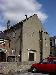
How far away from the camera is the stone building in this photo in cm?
5084

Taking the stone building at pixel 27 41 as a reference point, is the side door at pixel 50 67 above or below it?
below

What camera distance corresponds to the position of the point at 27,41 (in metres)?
51.7

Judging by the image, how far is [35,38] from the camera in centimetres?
5375

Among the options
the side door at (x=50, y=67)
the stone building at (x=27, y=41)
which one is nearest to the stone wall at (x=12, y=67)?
the side door at (x=50, y=67)

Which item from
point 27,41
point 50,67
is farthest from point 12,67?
point 27,41

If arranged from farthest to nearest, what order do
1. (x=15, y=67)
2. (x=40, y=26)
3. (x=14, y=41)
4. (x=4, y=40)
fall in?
1. (x=40, y=26)
2. (x=14, y=41)
3. (x=4, y=40)
4. (x=15, y=67)

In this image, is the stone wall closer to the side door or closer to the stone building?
the side door

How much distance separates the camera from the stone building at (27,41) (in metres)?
50.8

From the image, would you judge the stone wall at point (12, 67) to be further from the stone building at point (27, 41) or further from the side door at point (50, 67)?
the stone building at point (27, 41)

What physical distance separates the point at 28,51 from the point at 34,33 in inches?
180

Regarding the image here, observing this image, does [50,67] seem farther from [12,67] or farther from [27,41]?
[27,41]

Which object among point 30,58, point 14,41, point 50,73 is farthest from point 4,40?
point 50,73

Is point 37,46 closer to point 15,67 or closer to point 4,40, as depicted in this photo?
point 4,40

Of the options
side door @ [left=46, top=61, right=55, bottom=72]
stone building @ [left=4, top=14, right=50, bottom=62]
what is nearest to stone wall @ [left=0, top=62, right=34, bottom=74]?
side door @ [left=46, top=61, right=55, bottom=72]
